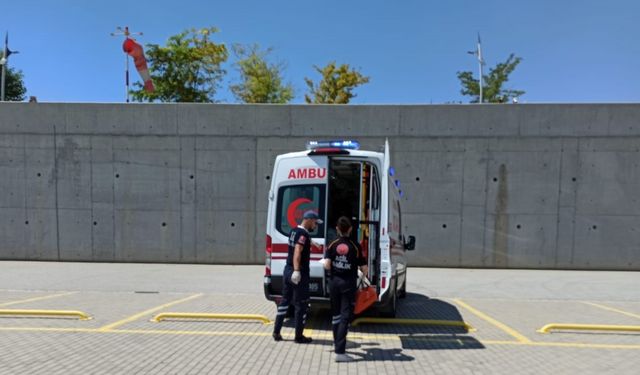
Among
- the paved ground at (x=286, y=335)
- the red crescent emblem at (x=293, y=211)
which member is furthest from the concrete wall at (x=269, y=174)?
the red crescent emblem at (x=293, y=211)

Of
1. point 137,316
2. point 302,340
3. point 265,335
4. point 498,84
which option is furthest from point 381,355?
point 498,84

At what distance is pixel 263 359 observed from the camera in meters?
4.84

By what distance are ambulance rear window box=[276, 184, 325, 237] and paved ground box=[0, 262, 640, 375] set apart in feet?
A: 5.03

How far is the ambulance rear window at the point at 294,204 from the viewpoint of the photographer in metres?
6.09

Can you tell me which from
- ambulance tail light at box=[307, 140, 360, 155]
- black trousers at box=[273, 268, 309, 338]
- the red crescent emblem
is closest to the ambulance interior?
ambulance tail light at box=[307, 140, 360, 155]

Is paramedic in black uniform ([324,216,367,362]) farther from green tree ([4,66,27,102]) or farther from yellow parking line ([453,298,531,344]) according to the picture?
green tree ([4,66,27,102])

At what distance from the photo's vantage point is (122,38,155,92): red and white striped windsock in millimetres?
23094

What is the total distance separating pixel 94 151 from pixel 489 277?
41.3 ft

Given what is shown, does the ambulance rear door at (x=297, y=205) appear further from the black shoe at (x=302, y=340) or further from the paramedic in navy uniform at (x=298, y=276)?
the black shoe at (x=302, y=340)

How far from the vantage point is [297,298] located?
5.42 meters

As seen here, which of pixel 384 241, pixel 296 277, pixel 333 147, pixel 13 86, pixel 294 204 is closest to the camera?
pixel 296 277

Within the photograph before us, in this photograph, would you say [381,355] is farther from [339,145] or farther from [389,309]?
[339,145]

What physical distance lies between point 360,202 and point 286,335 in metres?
2.12

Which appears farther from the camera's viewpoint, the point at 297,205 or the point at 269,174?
the point at 269,174
